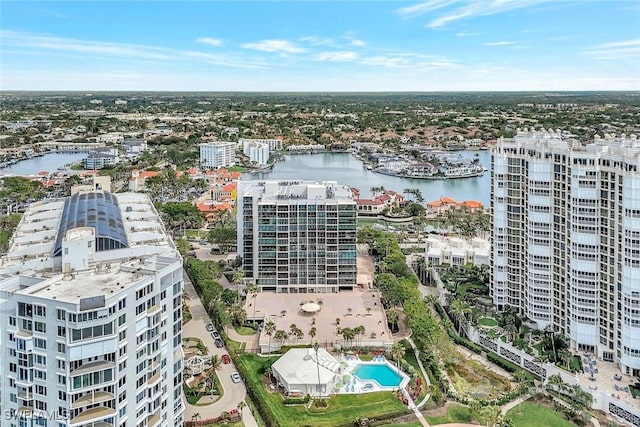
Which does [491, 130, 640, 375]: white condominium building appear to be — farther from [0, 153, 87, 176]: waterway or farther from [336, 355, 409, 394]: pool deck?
[0, 153, 87, 176]: waterway

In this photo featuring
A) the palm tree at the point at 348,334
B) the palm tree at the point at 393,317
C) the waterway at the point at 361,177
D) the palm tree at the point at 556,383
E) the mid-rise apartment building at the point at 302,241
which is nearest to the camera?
the palm tree at the point at 556,383

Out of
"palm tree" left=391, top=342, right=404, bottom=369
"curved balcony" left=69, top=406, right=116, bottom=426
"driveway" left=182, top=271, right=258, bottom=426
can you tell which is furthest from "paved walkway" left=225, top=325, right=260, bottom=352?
"curved balcony" left=69, top=406, right=116, bottom=426

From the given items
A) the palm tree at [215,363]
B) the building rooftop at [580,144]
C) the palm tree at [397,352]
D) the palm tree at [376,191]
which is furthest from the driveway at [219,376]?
the palm tree at [376,191]

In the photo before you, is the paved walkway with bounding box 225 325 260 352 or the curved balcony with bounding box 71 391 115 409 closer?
the curved balcony with bounding box 71 391 115 409

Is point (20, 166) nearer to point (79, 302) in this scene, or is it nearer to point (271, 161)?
point (271, 161)

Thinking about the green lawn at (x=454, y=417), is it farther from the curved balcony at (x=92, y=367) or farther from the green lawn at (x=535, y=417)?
the curved balcony at (x=92, y=367)

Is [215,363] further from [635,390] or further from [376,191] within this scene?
[376,191]

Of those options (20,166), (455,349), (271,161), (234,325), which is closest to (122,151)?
(20,166)
